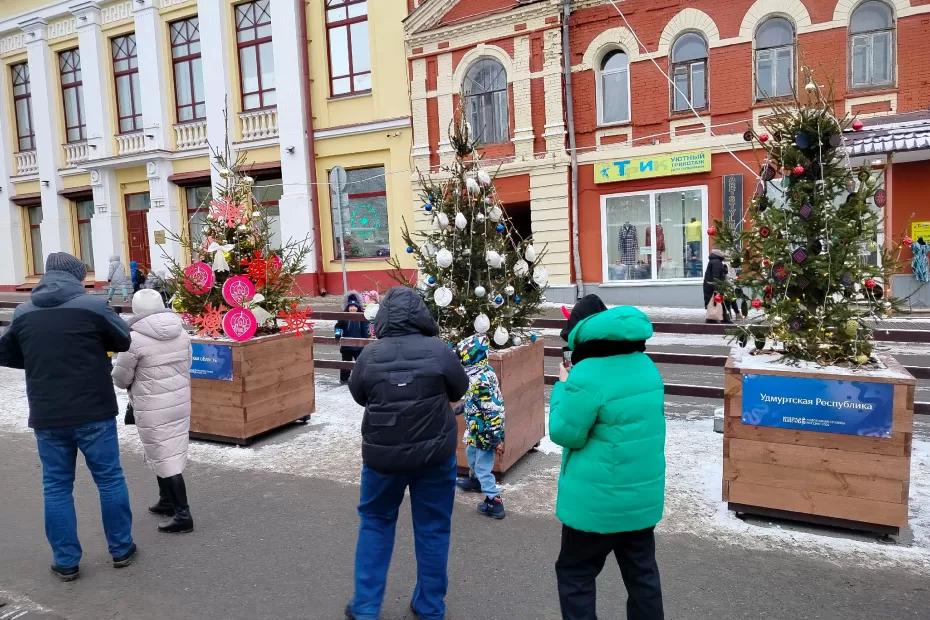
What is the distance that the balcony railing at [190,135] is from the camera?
75.7ft

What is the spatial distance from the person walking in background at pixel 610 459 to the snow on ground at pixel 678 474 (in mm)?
1772

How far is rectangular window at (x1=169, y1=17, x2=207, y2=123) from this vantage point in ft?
76.3

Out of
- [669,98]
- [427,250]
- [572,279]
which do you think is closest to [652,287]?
[572,279]

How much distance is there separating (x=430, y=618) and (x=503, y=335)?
271cm

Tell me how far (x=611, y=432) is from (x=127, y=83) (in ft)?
86.4

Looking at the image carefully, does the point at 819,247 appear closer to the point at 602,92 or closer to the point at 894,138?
the point at 894,138

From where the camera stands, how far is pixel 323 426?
7.85 metres

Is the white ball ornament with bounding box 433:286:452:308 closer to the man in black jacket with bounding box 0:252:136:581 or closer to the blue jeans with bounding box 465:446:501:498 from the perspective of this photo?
the blue jeans with bounding box 465:446:501:498

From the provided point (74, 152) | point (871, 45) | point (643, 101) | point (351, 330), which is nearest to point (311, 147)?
point (643, 101)

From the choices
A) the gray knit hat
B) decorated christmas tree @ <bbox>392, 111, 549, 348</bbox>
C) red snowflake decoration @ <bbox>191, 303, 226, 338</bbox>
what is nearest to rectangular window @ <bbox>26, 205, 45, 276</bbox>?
red snowflake decoration @ <bbox>191, 303, 226, 338</bbox>

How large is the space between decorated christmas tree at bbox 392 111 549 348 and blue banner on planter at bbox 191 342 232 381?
2202 mm

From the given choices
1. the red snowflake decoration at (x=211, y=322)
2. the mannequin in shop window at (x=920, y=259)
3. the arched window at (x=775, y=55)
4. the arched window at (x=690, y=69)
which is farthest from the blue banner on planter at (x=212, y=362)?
the mannequin in shop window at (x=920, y=259)

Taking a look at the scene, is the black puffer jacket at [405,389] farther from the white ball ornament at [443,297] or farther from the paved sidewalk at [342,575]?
the white ball ornament at [443,297]

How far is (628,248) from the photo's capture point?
1800 centimetres
